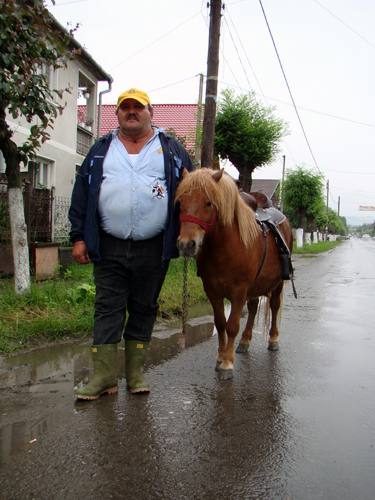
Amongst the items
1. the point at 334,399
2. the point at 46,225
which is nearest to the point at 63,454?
the point at 334,399

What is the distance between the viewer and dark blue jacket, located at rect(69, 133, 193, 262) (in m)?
3.07

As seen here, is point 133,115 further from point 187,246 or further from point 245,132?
point 245,132

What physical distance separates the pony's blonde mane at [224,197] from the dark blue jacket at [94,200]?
15 centimetres

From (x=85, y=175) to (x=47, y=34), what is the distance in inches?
94.8

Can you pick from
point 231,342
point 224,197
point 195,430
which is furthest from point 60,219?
point 195,430

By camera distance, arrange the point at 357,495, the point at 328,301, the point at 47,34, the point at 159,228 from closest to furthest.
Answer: the point at 357,495
the point at 159,228
the point at 47,34
the point at 328,301

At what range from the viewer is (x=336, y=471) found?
2164 mm

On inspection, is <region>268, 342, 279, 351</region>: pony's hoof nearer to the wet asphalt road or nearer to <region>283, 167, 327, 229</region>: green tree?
the wet asphalt road

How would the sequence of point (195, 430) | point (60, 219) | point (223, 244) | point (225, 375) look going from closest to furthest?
point (195, 430) < point (223, 244) < point (225, 375) < point (60, 219)

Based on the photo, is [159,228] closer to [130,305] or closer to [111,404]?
[130,305]

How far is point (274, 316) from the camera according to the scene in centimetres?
475

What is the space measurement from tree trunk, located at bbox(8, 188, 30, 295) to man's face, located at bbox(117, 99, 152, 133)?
2.64 m

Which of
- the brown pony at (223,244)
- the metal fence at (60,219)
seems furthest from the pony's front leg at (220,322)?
the metal fence at (60,219)

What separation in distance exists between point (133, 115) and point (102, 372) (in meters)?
1.84
